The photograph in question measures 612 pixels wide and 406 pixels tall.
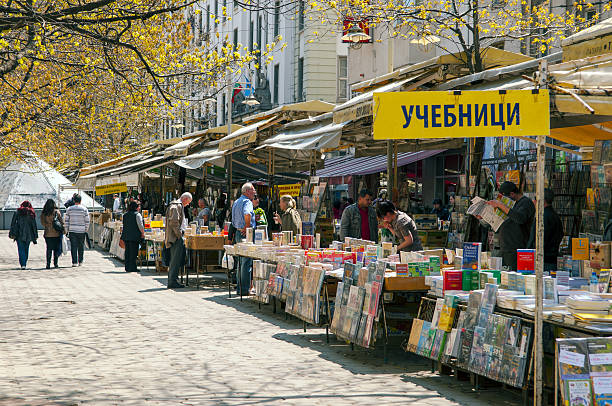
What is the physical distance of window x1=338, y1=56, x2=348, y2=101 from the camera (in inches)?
1561

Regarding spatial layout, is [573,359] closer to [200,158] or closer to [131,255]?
[200,158]

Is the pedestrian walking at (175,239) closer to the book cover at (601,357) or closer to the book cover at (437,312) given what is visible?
the book cover at (437,312)

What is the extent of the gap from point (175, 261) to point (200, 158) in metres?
3.85

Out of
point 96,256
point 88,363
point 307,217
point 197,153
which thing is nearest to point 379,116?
point 88,363

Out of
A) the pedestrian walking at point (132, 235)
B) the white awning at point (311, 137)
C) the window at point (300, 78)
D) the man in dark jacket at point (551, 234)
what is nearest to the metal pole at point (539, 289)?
the man in dark jacket at point (551, 234)

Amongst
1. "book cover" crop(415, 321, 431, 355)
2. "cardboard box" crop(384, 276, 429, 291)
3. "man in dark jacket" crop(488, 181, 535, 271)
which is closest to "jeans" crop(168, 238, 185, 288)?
"man in dark jacket" crop(488, 181, 535, 271)

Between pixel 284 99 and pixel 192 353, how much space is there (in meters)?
34.9

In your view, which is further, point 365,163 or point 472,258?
point 365,163

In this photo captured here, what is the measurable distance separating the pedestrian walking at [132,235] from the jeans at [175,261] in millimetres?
4264

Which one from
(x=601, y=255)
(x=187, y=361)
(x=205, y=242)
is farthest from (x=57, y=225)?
(x=601, y=255)

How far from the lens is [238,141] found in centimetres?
1722

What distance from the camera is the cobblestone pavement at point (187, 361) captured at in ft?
24.4

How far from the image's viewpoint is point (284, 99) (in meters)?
43.8

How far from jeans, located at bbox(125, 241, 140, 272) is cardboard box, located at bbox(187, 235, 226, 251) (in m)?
3.93
